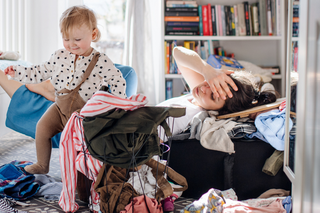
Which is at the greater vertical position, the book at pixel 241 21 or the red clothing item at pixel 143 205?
the book at pixel 241 21

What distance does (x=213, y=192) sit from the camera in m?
1.11

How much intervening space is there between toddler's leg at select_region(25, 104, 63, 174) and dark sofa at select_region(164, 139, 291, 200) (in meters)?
0.59

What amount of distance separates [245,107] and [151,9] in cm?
212

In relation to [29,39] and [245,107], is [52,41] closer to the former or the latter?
[29,39]

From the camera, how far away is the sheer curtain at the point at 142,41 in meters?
3.08

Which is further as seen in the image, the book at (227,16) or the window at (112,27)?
the window at (112,27)

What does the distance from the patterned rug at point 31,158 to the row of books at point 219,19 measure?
5.39 feet

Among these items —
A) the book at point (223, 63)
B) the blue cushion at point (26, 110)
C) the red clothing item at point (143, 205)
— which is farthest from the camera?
the book at point (223, 63)

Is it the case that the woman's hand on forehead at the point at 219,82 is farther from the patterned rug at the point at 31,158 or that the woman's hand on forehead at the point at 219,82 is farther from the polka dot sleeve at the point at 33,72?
the polka dot sleeve at the point at 33,72

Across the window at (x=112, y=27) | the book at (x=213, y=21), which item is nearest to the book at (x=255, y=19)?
the book at (x=213, y=21)

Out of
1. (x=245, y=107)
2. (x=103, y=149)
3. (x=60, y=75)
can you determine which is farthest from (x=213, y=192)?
(x=60, y=75)

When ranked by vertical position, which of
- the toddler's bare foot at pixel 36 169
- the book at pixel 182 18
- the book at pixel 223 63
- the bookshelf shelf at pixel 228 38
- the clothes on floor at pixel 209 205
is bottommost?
the clothes on floor at pixel 209 205

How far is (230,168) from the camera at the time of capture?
4.23 ft

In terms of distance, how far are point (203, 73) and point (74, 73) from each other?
0.65 meters
